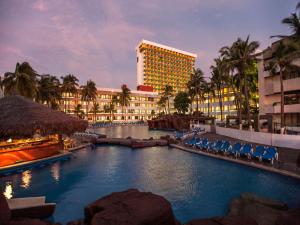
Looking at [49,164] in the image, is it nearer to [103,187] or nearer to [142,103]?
[103,187]

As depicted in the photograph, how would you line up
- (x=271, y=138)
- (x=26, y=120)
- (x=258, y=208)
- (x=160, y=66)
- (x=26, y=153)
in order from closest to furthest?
(x=258, y=208), (x=26, y=120), (x=26, y=153), (x=271, y=138), (x=160, y=66)

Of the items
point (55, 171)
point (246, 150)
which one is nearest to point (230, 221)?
point (246, 150)

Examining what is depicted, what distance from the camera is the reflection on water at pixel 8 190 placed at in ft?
34.5

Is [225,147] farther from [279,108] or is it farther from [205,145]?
[279,108]

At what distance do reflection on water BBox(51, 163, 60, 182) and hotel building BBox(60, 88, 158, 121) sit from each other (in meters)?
70.6

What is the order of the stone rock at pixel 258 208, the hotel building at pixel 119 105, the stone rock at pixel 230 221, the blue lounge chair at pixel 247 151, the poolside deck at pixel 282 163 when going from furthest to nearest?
the hotel building at pixel 119 105
the blue lounge chair at pixel 247 151
the poolside deck at pixel 282 163
the stone rock at pixel 258 208
the stone rock at pixel 230 221

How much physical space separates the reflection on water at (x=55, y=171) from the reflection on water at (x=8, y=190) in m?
2.47

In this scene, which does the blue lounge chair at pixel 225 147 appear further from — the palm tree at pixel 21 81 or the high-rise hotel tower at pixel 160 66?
the high-rise hotel tower at pixel 160 66

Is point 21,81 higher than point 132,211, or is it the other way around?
point 21,81

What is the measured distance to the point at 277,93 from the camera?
124ft

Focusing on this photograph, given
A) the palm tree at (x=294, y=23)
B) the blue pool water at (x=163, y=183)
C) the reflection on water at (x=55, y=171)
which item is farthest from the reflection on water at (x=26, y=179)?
the palm tree at (x=294, y=23)

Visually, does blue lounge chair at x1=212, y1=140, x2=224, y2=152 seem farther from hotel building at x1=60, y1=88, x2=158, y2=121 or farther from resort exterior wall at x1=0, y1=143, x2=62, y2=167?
hotel building at x1=60, y1=88, x2=158, y2=121

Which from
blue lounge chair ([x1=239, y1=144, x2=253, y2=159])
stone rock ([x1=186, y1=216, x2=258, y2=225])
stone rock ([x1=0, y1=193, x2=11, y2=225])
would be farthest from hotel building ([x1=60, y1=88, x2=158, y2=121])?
stone rock ([x1=186, y1=216, x2=258, y2=225])

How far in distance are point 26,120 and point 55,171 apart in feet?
19.0
